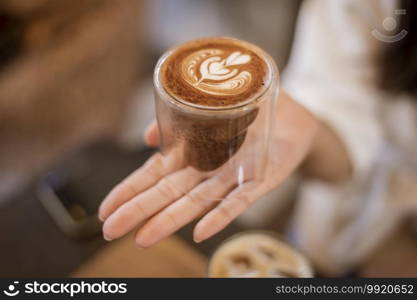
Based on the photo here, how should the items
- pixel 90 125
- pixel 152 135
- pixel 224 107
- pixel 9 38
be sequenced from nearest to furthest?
pixel 224 107 < pixel 152 135 < pixel 9 38 < pixel 90 125

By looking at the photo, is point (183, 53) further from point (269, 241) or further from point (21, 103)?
point (21, 103)

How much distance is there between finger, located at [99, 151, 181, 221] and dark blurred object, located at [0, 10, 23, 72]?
1142 mm

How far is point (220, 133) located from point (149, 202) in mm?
144

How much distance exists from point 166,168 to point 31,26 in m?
1.24

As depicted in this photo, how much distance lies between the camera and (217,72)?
778 mm

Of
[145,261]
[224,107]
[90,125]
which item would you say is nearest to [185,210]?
[224,107]

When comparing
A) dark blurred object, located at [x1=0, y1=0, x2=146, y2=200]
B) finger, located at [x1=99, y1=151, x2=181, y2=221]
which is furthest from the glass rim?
dark blurred object, located at [x1=0, y1=0, x2=146, y2=200]

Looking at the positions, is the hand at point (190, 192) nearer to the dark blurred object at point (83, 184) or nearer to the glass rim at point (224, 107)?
the glass rim at point (224, 107)

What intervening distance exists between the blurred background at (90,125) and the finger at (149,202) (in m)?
0.32

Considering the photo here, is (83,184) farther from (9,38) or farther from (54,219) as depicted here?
(9,38)

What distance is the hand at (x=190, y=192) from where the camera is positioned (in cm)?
71

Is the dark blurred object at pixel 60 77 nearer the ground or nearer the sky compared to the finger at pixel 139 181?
nearer the ground

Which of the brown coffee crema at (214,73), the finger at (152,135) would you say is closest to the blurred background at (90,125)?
the finger at (152,135)

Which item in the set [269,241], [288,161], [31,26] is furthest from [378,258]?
[31,26]
